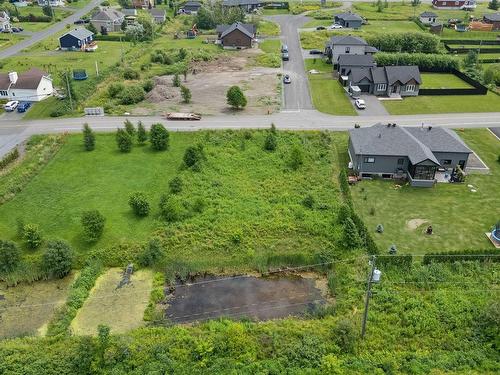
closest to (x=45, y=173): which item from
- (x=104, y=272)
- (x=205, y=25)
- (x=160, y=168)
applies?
(x=160, y=168)

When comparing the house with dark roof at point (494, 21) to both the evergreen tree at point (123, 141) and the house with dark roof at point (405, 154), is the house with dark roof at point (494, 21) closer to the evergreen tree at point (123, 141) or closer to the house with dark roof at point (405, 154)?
the house with dark roof at point (405, 154)

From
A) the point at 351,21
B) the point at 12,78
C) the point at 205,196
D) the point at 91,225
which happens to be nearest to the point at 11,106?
the point at 12,78

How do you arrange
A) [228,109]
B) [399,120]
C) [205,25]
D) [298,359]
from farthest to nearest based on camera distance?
[205,25] → [228,109] → [399,120] → [298,359]

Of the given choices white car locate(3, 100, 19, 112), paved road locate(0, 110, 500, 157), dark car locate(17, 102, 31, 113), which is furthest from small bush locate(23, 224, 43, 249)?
white car locate(3, 100, 19, 112)

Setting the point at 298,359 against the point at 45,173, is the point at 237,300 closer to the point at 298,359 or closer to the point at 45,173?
the point at 298,359

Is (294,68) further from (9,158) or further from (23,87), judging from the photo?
(9,158)
